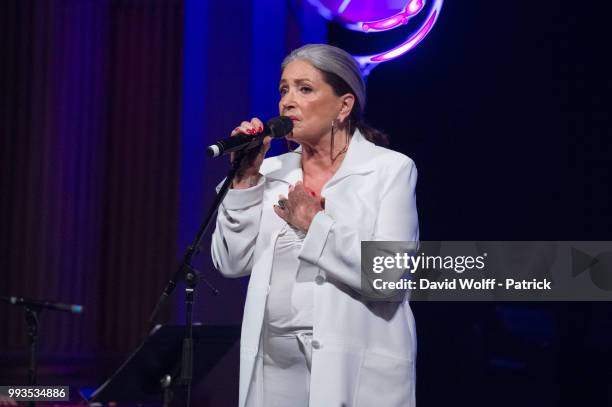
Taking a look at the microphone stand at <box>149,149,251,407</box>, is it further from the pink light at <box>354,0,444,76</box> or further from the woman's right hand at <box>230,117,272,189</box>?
the pink light at <box>354,0,444,76</box>

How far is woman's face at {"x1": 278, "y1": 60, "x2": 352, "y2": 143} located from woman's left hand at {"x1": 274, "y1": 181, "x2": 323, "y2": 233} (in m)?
0.21

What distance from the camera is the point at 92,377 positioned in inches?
201

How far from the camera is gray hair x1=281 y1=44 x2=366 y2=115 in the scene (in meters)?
2.23

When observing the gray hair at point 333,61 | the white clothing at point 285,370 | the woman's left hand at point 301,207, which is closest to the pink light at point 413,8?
the gray hair at point 333,61

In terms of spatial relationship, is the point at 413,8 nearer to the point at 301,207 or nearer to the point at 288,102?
the point at 288,102

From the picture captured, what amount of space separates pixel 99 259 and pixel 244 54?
3.03 metres

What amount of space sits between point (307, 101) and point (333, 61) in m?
0.14

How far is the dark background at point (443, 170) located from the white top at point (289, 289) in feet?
4.18

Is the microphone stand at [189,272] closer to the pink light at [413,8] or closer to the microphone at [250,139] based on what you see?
the microphone at [250,139]

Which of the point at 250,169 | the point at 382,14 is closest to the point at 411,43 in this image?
the point at 382,14

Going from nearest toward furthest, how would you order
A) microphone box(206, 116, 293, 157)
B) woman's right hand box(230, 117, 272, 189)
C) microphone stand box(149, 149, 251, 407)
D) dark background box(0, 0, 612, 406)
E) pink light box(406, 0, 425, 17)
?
1. microphone box(206, 116, 293, 157)
2. microphone stand box(149, 149, 251, 407)
3. woman's right hand box(230, 117, 272, 189)
4. dark background box(0, 0, 612, 406)
5. pink light box(406, 0, 425, 17)

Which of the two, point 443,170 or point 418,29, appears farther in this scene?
point 443,170

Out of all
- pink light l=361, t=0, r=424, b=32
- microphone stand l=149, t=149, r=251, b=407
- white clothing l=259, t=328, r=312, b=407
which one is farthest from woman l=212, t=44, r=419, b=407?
pink light l=361, t=0, r=424, b=32

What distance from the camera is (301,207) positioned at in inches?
80.9
